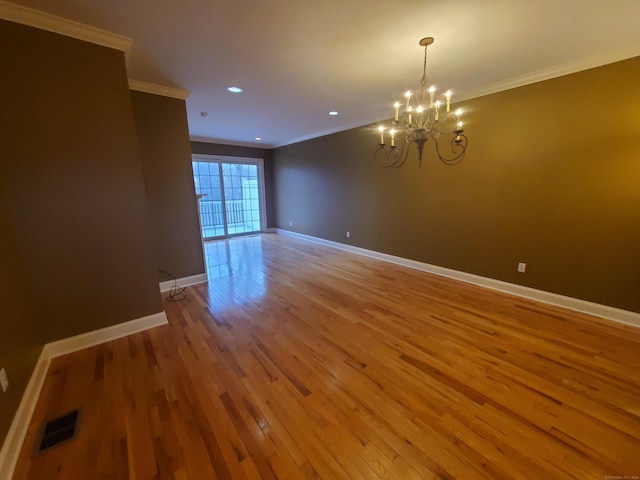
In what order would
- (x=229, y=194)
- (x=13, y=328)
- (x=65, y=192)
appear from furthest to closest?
(x=229, y=194) < (x=65, y=192) < (x=13, y=328)

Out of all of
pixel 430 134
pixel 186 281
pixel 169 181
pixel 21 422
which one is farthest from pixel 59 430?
pixel 430 134

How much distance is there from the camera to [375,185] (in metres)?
4.71

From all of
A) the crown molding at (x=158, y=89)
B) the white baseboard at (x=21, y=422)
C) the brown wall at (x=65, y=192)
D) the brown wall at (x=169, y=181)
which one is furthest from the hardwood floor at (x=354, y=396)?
the crown molding at (x=158, y=89)

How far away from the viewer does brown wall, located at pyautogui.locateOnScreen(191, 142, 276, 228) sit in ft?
20.7

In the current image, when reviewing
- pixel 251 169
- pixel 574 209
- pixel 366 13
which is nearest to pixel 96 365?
pixel 366 13

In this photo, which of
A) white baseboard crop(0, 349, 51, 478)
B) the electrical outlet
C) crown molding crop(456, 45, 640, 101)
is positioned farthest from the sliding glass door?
crown molding crop(456, 45, 640, 101)

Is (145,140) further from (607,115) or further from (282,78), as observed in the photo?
(607,115)

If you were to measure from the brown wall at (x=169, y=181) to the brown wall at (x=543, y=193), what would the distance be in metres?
3.21

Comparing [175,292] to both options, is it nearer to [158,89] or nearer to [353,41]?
[158,89]

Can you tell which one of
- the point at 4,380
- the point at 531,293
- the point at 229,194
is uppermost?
the point at 229,194

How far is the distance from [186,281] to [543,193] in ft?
15.4

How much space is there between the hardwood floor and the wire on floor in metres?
0.35

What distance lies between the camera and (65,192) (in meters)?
2.04

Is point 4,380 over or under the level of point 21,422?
over
